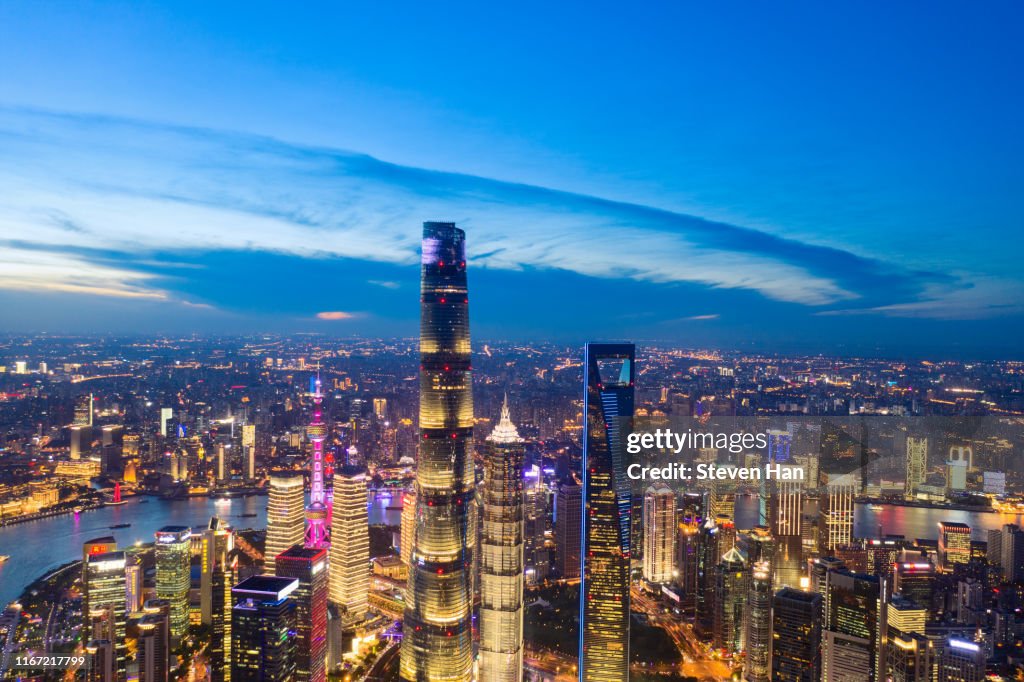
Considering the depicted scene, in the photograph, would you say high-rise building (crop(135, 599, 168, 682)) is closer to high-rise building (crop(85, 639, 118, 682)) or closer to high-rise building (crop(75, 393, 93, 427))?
high-rise building (crop(85, 639, 118, 682))

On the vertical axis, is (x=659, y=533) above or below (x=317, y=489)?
above

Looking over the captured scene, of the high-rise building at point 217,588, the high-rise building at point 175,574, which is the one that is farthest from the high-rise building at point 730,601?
the high-rise building at point 175,574

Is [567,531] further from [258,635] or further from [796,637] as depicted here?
[258,635]

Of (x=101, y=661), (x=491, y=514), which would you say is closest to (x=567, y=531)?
(x=491, y=514)

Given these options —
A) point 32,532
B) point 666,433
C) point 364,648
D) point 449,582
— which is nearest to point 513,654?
point 449,582

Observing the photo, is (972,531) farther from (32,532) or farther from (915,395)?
(32,532)

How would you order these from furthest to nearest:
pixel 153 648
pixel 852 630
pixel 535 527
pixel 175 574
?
pixel 535 527 → pixel 175 574 → pixel 153 648 → pixel 852 630
